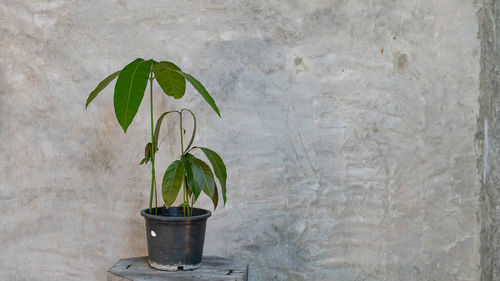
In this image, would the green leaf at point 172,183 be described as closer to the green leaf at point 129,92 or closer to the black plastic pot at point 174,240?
the black plastic pot at point 174,240

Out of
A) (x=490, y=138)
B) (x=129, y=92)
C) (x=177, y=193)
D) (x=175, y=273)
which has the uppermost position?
(x=129, y=92)

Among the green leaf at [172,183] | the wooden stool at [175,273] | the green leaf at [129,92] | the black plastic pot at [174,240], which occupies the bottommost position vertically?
the wooden stool at [175,273]

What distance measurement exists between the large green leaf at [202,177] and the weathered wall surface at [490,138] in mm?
976

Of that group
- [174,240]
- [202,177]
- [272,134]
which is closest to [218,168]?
[202,177]

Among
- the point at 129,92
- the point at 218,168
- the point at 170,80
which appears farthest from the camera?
the point at 218,168

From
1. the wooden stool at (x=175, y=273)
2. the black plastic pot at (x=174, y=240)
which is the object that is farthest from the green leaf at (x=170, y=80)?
the wooden stool at (x=175, y=273)

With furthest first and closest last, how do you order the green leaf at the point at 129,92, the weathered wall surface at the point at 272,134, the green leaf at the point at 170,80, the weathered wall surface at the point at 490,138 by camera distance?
the weathered wall surface at the point at 272,134 → the weathered wall surface at the point at 490,138 → the green leaf at the point at 170,80 → the green leaf at the point at 129,92

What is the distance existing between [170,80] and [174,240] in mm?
470

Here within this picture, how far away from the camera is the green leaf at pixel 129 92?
4.62 ft

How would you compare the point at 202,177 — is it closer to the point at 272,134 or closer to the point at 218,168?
the point at 218,168

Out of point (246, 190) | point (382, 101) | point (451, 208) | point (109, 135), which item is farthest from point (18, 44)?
point (451, 208)

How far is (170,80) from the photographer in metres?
1.58

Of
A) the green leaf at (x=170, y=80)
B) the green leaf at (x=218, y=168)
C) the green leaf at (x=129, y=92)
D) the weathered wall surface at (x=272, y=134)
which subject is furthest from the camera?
the weathered wall surface at (x=272, y=134)

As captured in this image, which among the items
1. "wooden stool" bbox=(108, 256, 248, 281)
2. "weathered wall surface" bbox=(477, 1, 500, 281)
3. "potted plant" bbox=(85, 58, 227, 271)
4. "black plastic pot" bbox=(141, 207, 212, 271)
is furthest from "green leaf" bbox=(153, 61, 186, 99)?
"weathered wall surface" bbox=(477, 1, 500, 281)
